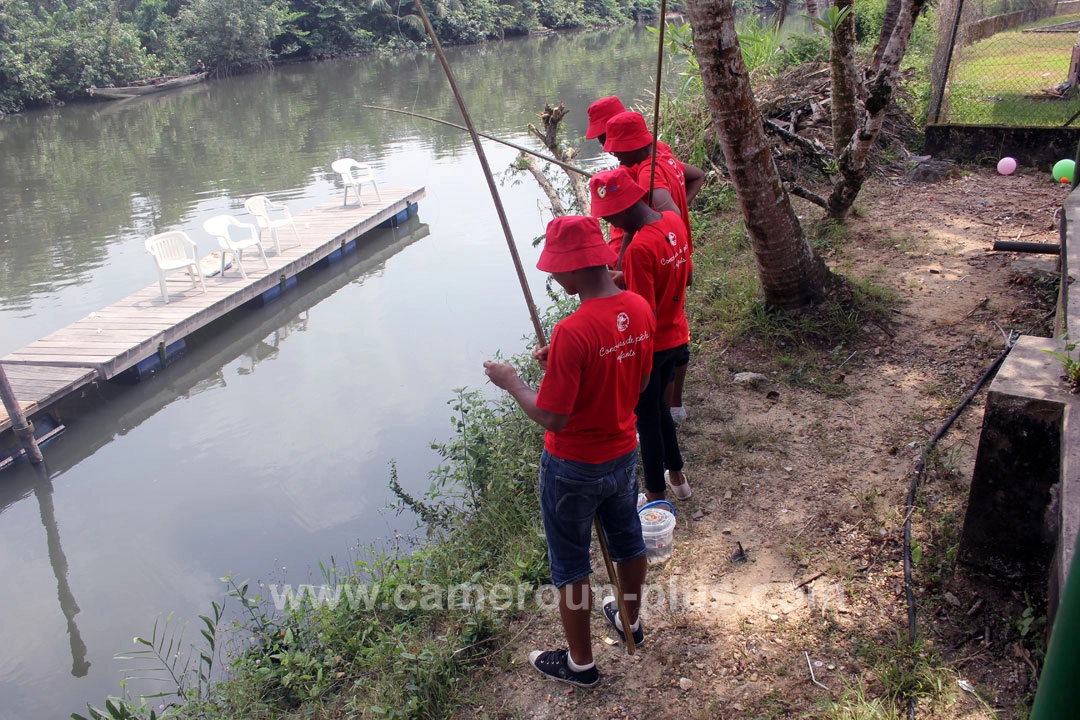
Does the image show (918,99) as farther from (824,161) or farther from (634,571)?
(634,571)

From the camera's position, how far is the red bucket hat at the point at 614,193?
2.87 m

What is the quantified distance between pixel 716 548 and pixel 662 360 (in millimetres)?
852

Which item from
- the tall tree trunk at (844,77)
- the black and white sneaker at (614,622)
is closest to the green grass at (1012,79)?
the tall tree trunk at (844,77)

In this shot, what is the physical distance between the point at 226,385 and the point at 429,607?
6.34m

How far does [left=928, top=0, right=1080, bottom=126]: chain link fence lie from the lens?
782 centimetres

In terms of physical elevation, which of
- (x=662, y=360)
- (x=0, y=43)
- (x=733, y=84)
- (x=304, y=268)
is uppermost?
(x=0, y=43)

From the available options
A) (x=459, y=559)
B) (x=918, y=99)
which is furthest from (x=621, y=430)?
(x=918, y=99)

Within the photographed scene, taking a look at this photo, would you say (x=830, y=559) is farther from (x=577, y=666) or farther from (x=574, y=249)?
(x=574, y=249)

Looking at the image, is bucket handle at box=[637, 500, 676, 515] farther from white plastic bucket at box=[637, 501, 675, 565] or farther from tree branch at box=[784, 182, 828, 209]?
tree branch at box=[784, 182, 828, 209]

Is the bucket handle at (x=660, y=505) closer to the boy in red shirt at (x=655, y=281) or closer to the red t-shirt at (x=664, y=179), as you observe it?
the boy in red shirt at (x=655, y=281)

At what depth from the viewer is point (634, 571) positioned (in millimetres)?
2721

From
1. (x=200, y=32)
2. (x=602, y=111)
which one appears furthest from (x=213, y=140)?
(x=602, y=111)

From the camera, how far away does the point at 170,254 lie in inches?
393

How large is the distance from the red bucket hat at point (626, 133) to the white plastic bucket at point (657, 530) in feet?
5.29
